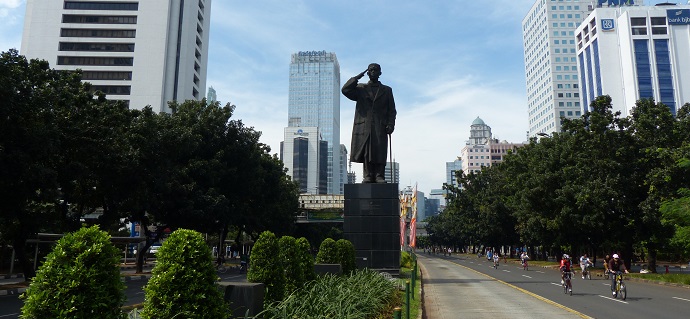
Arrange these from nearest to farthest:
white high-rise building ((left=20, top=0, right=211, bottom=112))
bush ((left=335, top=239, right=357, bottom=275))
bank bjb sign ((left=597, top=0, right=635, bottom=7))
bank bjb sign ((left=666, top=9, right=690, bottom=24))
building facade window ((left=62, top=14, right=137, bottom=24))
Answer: bush ((left=335, top=239, right=357, bottom=275)) < white high-rise building ((left=20, top=0, right=211, bottom=112)) < building facade window ((left=62, top=14, right=137, bottom=24)) < bank bjb sign ((left=666, top=9, right=690, bottom=24)) < bank bjb sign ((left=597, top=0, right=635, bottom=7))

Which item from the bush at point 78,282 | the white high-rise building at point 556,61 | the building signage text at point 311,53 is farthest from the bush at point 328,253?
the building signage text at point 311,53

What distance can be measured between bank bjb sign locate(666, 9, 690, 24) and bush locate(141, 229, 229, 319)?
386 ft

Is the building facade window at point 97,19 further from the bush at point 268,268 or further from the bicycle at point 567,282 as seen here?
the bush at point 268,268

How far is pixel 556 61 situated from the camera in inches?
4998

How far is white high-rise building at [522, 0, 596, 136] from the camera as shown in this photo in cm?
12531

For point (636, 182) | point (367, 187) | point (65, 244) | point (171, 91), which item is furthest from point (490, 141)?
point (65, 244)

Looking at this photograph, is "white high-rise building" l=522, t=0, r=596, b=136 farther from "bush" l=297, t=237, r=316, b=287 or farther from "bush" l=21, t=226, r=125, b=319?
"bush" l=21, t=226, r=125, b=319

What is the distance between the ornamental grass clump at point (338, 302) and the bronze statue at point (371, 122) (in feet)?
24.7

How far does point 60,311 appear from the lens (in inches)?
171

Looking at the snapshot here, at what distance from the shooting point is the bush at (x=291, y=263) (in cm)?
930

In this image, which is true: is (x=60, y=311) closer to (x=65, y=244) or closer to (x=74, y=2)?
(x=65, y=244)

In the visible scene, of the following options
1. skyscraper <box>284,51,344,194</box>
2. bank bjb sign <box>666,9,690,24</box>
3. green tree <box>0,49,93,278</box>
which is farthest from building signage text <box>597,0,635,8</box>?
green tree <box>0,49,93,278</box>

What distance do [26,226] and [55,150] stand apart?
214 inches

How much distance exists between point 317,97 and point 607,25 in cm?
10369
